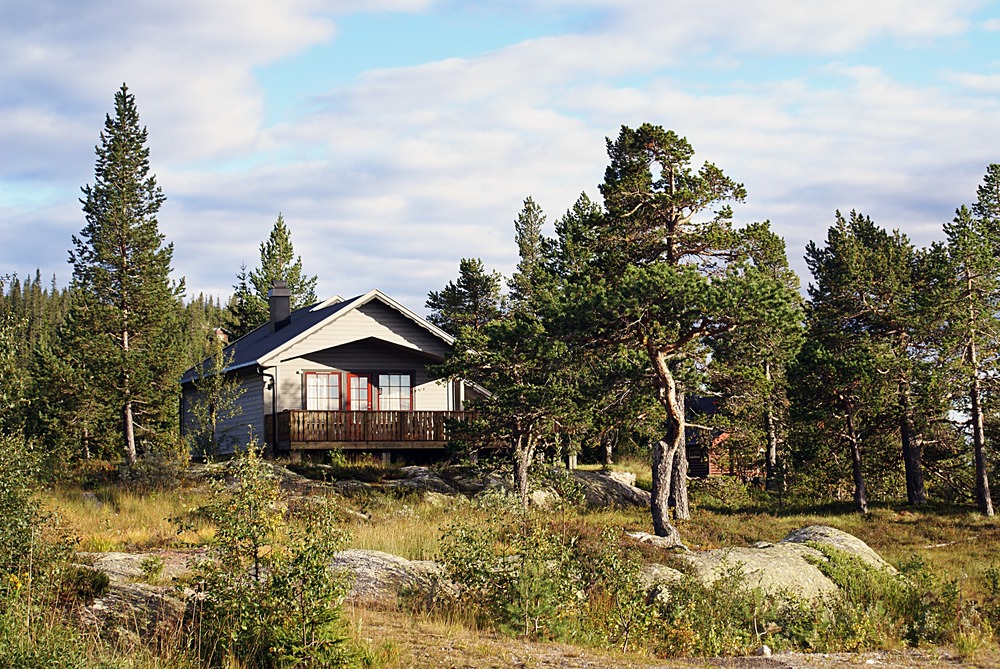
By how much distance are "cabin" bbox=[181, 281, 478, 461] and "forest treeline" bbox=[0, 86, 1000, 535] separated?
2579mm

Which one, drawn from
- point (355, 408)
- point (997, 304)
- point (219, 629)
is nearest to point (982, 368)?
point (997, 304)

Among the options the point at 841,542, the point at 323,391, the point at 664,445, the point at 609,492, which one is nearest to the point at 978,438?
the point at 609,492

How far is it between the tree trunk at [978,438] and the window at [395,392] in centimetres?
1903

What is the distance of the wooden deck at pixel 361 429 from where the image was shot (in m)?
30.0

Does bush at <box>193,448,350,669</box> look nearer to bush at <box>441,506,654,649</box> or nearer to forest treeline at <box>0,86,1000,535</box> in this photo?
bush at <box>441,506,654,649</box>

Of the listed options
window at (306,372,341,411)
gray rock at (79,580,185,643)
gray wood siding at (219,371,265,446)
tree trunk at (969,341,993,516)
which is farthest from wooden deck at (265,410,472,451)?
gray rock at (79,580,185,643)

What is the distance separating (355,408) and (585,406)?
37.7ft

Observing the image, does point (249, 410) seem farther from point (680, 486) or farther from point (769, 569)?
point (769, 569)

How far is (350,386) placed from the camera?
32.9 m

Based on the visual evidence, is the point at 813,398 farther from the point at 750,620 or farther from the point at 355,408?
the point at 750,620

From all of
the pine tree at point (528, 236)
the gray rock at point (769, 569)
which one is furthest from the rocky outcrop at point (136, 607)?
the pine tree at point (528, 236)

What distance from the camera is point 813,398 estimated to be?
33.1 meters

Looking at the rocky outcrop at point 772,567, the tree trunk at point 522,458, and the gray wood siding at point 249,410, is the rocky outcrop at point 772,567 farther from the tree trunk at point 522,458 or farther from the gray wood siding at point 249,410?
the gray wood siding at point 249,410

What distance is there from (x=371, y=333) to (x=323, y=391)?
8.51 feet
